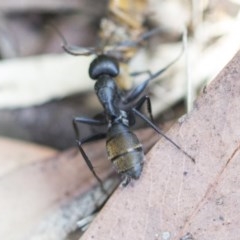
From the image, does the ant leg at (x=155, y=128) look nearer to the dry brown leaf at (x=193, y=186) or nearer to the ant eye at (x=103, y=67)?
the dry brown leaf at (x=193, y=186)

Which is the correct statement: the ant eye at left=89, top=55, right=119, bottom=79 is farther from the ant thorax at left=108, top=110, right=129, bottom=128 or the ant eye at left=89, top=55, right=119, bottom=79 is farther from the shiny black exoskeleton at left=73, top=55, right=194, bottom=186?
the ant thorax at left=108, top=110, right=129, bottom=128

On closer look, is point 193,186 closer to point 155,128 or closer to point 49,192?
point 155,128

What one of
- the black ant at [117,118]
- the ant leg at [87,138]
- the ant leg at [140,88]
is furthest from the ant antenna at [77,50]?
the ant leg at [87,138]

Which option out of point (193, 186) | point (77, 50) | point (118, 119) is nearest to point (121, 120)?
point (118, 119)

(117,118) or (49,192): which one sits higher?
(117,118)

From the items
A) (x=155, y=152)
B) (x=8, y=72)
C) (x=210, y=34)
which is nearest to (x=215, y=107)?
(x=155, y=152)

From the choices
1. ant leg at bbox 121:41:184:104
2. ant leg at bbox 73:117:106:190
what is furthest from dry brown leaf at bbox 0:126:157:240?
ant leg at bbox 121:41:184:104

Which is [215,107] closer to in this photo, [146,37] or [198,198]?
[198,198]
